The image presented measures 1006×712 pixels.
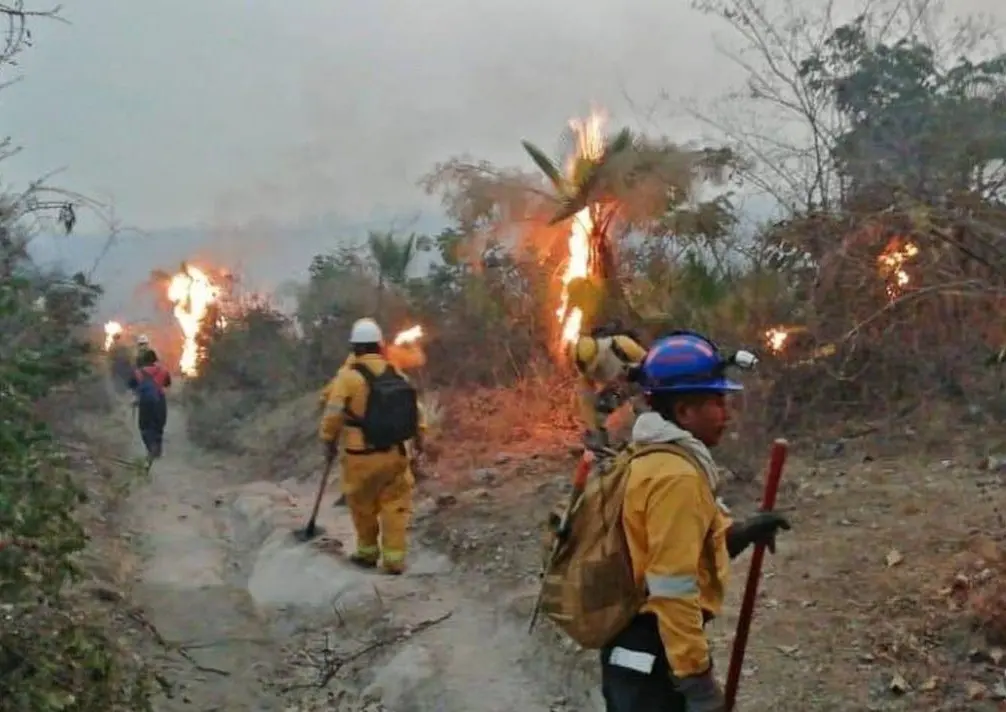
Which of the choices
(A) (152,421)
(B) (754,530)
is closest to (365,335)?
(B) (754,530)

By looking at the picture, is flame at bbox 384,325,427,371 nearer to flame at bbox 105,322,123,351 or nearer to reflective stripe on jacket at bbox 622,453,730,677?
flame at bbox 105,322,123,351

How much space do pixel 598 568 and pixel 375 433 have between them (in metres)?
5.39

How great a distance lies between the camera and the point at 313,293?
23.8 metres

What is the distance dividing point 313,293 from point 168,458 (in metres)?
5.93

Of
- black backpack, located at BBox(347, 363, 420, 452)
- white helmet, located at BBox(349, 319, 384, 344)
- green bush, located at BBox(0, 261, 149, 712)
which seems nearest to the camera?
green bush, located at BBox(0, 261, 149, 712)

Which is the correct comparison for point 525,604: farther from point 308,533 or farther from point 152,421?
point 152,421

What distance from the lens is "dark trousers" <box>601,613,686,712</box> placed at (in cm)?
346

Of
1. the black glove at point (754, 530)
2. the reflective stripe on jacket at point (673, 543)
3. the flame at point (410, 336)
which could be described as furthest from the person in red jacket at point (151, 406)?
the reflective stripe on jacket at point (673, 543)

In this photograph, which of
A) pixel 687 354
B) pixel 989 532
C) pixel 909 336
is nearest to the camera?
pixel 687 354

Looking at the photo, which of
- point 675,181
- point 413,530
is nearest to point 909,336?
point 675,181

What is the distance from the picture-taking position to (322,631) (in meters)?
7.93

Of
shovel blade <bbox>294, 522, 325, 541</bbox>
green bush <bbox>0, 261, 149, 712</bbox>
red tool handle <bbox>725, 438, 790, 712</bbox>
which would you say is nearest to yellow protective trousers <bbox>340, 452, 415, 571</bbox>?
shovel blade <bbox>294, 522, 325, 541</bbox>

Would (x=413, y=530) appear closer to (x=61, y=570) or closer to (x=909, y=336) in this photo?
(x=909, y=336)

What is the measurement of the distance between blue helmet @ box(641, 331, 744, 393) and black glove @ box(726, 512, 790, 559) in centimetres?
55
